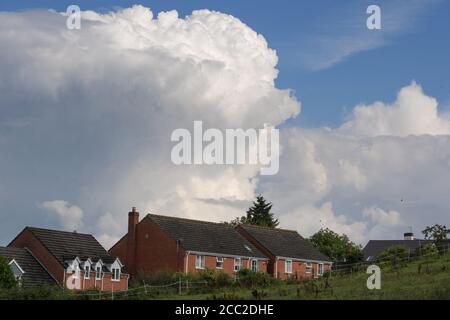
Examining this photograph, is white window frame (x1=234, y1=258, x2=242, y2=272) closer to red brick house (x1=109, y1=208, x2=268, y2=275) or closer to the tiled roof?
red brick house (x1=109, y1=208, x2=268, y2=275)

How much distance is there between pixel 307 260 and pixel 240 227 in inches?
382

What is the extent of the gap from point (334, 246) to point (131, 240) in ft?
171

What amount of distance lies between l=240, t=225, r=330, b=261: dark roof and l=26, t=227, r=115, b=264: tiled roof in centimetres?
2029

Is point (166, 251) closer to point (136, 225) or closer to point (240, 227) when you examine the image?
point (136, 225)

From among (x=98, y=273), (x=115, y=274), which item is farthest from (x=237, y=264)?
(x=98, y=273)

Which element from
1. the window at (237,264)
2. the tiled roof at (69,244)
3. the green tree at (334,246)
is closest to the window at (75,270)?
the tiled roof at (69,244)

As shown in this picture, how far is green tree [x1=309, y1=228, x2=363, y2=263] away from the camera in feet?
430
